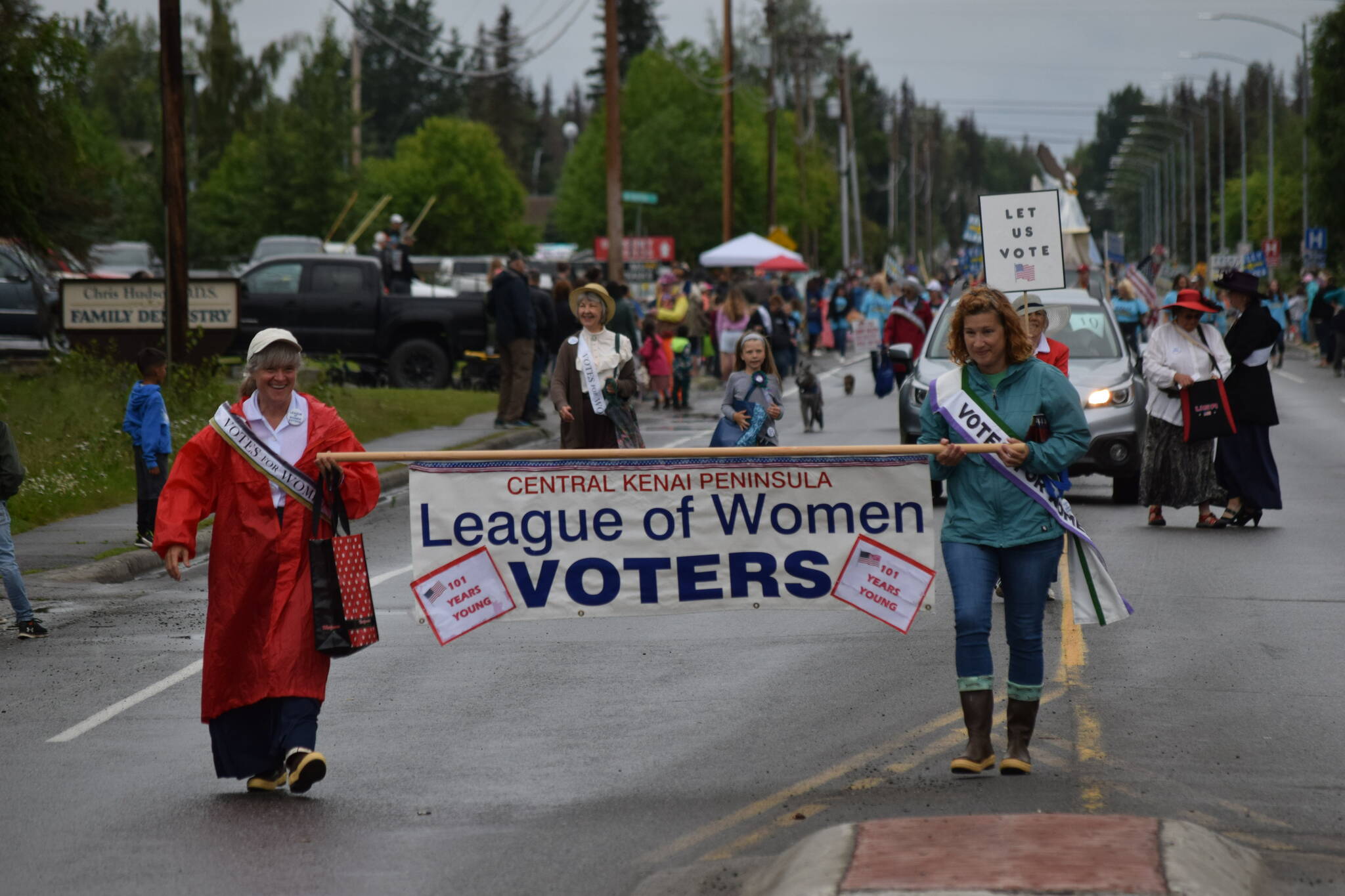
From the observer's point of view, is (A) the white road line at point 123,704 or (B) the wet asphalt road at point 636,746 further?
(A) the white road line at point 123,704

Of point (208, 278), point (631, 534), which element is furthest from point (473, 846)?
point (208, 278)

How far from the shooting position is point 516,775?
6992 millimetres

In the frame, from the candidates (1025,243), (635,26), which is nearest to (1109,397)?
(1025,243)

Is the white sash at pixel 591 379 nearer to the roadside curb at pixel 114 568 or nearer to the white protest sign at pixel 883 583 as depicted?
the roadside curb at pixel 114 568

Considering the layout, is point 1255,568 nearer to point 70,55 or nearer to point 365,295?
point 70,55

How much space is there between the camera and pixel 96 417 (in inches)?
763

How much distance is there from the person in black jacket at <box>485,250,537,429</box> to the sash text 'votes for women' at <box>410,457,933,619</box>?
51.5ft

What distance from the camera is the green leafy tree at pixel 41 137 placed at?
18828mm

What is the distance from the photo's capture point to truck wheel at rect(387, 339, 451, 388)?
2747cm

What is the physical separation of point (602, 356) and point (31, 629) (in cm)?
436

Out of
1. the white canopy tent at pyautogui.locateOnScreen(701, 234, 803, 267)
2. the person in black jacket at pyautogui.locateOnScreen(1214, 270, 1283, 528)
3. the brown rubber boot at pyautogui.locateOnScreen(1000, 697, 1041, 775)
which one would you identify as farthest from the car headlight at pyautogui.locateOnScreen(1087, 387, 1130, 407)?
the white canopy tent at pyautogui.locateOnScreen(701, 234, 803, 267)

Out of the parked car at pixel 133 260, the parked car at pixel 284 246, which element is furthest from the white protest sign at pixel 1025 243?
the parked car at pixel 284 246

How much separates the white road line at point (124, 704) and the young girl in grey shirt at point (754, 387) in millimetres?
4364

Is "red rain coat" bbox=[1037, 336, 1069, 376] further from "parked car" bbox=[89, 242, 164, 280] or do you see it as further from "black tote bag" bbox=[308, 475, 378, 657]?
"parked car" bbox=[89, 242, 164, 280]
